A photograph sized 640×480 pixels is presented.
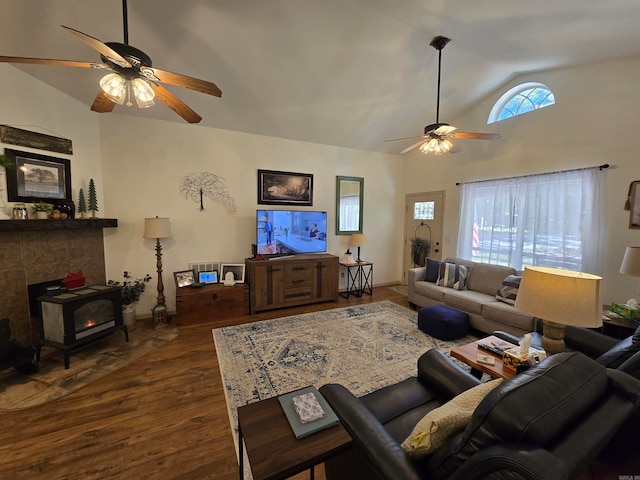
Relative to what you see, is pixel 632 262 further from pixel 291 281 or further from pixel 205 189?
pixel 205 189

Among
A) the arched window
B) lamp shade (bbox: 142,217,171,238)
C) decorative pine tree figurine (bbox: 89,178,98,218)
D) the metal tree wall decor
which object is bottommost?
lamp shade (bbox: 142,217,171,238)

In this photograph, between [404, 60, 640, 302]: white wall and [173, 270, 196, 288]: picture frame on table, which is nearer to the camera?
[404, 60, 640, 302]: white wall

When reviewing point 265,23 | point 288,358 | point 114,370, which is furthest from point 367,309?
point 265,23

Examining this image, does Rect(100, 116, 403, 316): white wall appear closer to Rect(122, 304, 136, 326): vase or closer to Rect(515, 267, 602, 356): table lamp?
Rect(122, 304, 136, 326): vase

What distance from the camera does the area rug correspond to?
2.16 meters

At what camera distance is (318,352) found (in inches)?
114

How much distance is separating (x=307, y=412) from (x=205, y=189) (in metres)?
3.68

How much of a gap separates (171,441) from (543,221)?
15.4ft

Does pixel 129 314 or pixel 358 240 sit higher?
pixel 358 240

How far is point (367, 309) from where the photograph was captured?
4.23 meters

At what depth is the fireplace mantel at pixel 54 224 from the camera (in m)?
2.40

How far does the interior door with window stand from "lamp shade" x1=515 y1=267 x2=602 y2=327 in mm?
3644

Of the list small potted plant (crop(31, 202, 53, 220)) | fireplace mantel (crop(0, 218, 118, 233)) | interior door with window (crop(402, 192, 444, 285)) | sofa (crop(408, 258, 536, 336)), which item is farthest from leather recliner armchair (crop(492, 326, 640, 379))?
small potted plant (crop(31, 202, 53, 220))

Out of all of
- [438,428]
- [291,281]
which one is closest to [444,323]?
[291,281]
